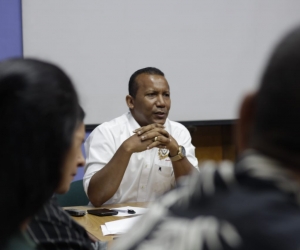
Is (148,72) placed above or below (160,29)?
below

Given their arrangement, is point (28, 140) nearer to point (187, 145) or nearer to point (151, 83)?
point (151, 83)

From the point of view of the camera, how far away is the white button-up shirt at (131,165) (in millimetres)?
2934

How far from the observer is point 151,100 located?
10.1 ft

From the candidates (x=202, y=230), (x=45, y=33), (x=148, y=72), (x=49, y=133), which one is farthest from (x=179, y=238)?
(x=45, y=33)

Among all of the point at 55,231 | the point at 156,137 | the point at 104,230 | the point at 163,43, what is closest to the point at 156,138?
the point at 156,137

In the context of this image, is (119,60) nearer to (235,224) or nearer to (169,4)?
(169,4)

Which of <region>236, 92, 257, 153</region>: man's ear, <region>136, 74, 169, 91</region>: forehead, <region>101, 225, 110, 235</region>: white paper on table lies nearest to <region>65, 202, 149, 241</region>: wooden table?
<region>101, 225, 110, 235</region>: white paper on table

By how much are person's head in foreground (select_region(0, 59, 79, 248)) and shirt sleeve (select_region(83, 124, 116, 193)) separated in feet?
5.99

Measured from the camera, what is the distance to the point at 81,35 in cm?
380

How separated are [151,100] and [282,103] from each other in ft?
8.16

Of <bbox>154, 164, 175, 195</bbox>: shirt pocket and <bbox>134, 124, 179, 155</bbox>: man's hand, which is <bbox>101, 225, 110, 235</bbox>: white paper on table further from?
<bbox>154, 164, 175, 195</bbox>: shirt pocket

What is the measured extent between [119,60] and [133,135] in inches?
47.1

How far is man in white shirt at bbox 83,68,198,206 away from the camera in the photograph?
2.77 m

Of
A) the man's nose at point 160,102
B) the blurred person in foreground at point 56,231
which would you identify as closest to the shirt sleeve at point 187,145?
the man's nose at point 160,102
